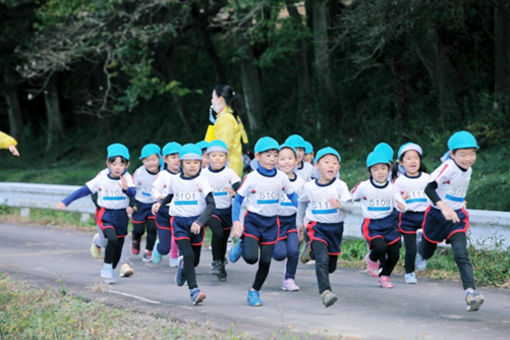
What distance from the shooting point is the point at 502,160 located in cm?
1669

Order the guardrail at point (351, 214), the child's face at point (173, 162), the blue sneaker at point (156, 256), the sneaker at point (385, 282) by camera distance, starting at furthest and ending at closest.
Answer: the blue sneaker at point (156, 256)
the child's face at point (173, 162)
the guardrail at point (351, 214)
the sneaker at point (385, 282)

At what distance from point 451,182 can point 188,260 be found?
2.85m

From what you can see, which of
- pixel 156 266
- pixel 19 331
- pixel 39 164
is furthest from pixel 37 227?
pixel 39 164

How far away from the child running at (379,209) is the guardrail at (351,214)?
139 cm

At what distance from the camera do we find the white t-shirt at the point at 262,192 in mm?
9062

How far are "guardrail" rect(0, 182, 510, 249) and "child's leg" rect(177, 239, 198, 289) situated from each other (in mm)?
3666

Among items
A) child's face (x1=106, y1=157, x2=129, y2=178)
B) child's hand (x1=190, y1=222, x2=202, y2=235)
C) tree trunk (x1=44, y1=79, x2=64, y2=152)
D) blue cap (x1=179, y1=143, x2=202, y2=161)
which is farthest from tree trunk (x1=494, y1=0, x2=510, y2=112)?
tree trunk (x1=44, y1=79, x2=64, y2=152)

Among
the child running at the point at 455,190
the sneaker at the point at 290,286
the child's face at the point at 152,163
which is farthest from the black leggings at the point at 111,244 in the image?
the child running at the point at 455,190

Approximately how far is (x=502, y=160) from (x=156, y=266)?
818cm

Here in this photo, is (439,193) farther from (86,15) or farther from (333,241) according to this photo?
A: (86,15)

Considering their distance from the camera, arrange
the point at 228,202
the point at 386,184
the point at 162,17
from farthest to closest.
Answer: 1. the point at 162,17
2. the point at 228,202
3. the point at 386,184

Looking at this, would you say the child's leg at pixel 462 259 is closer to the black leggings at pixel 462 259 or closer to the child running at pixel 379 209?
the black leggings at pixel 462 259

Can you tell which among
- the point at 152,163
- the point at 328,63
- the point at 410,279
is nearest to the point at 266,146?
the point at 410,279

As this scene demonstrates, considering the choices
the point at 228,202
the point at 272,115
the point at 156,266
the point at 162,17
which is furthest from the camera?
the point at 272,115
